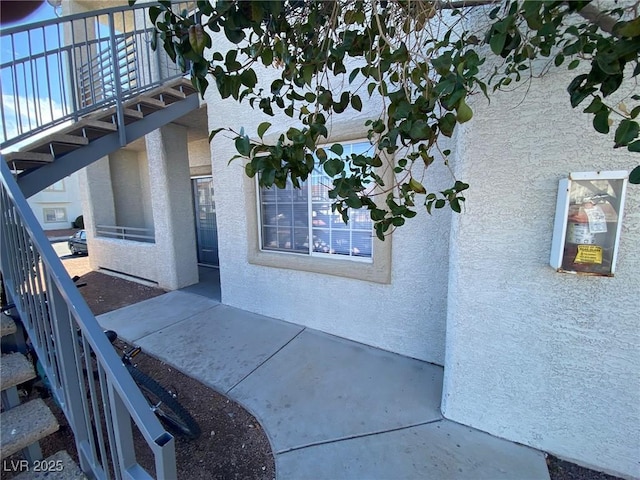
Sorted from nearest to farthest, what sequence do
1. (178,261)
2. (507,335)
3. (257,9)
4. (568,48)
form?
(257,9) → (568,48) → (507,335) → (178,261)

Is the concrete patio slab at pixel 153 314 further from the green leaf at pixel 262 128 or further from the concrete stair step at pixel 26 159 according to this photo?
the green leaf at pixel 262 128

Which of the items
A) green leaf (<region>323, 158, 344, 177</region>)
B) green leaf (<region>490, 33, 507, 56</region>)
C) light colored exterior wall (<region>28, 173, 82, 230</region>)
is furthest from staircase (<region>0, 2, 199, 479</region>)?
light colored exterior wall (<region>28, 173, 82, 230</region>)

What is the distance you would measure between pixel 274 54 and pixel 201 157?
20.0ft

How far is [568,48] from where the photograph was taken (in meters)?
1.27

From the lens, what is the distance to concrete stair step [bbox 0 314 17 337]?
1.84 m

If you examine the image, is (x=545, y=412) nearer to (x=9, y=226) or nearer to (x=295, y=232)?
(x=295, y=232)

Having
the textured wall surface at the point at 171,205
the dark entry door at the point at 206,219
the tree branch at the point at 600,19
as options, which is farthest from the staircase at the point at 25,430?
the dark entry door at the point at 206,219

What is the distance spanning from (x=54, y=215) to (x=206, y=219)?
835 inches

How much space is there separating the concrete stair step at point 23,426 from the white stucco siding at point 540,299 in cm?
265

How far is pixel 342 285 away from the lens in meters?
3.70

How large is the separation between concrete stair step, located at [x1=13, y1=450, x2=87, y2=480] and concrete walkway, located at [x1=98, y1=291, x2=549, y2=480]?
1166mm

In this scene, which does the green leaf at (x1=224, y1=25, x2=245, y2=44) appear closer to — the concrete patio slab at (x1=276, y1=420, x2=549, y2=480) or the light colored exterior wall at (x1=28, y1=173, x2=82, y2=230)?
the concrete patio slab at (x1=276, y1=420, x2=549, y2=480)

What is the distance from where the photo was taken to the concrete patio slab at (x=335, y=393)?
2332mm

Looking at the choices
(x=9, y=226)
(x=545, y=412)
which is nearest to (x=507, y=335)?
(x=545, y=412)
